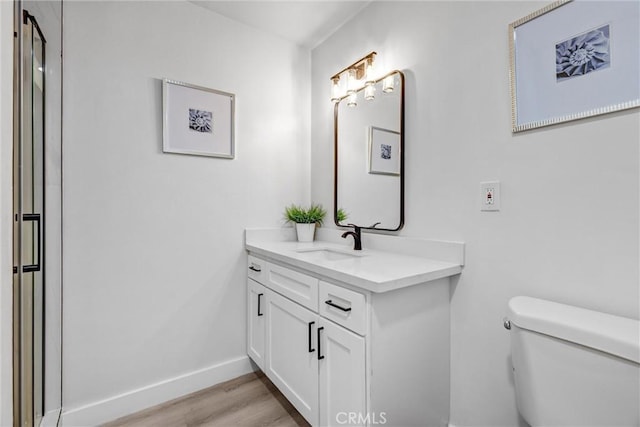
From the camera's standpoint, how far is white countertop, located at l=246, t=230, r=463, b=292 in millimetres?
1062

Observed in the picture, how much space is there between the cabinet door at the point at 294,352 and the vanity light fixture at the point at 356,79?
1254 millimetres

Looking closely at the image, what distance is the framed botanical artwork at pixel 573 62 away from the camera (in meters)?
0.90

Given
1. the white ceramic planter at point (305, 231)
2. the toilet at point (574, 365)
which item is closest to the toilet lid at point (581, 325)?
the toilet at point (574, 365)

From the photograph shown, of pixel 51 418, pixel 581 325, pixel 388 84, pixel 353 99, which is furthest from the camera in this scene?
pixel 353 99

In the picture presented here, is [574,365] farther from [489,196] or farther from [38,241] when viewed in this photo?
[38,241]

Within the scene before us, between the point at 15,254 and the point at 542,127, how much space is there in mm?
1660

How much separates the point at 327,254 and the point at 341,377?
2.52 feet

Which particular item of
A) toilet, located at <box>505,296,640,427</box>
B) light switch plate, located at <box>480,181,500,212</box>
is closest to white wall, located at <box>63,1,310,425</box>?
light switch plate, located at <box>480,181,500,212</box>

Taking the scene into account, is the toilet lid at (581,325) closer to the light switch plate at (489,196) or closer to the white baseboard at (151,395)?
the light switch plate at (489,196)

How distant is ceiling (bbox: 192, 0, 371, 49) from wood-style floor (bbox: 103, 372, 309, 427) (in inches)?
91.1

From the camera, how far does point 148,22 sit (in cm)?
168

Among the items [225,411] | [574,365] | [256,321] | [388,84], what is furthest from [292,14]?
[225,411]

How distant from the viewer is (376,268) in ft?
4.03

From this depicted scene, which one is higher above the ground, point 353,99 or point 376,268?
point 353,99
